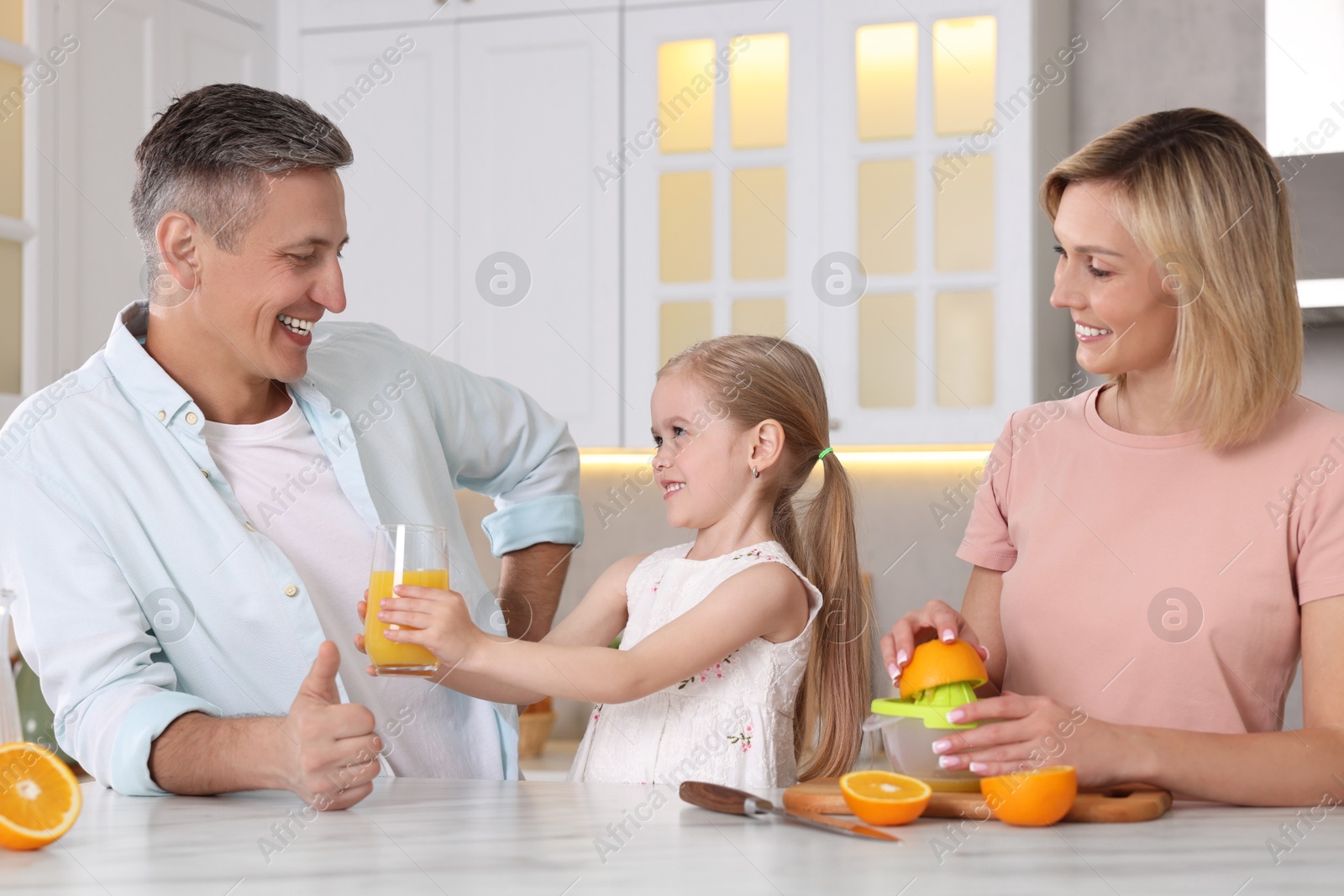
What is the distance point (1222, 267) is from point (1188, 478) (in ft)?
0.73

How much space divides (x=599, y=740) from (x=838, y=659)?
313mm

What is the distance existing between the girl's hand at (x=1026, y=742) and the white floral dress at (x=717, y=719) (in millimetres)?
454

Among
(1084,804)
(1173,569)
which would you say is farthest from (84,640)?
(1173,569)

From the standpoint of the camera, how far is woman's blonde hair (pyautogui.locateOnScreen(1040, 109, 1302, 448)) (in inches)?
50.0

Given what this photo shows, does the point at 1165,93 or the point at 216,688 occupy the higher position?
the point at 1165,93

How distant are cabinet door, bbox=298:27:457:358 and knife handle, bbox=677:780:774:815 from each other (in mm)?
2222

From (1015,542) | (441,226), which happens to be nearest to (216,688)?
(1015,542)

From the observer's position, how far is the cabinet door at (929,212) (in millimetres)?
2777

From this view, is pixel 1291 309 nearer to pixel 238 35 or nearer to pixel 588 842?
pixel 588 842

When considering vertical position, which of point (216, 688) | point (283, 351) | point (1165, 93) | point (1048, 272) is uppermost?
point (1165, 93)

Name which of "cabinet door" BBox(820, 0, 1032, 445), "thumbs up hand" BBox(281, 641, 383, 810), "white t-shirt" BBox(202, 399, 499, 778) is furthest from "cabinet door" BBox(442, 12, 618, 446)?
"thumbs up hand" BBox(281, 641, 383, 810)

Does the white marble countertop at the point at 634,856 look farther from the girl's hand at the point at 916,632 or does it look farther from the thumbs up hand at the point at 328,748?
the girl's hand at the point at 916,632

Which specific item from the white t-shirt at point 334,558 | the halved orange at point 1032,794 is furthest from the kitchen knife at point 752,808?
the white t-shirt at point 334,558

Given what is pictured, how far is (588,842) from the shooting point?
0.94 metres
